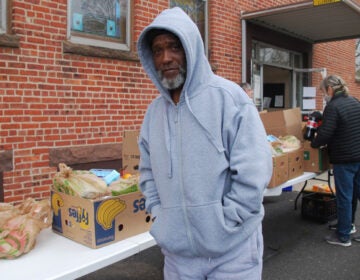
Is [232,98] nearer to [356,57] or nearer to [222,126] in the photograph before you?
[222,126]

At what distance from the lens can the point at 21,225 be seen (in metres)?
2.25

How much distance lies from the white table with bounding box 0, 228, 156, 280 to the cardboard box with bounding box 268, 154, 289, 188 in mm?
1833

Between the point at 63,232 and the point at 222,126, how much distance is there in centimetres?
133

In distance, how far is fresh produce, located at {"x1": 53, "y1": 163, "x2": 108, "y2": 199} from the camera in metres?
2.32

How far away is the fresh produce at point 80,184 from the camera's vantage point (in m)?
2.32

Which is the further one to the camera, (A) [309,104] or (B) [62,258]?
(A) [309,104]

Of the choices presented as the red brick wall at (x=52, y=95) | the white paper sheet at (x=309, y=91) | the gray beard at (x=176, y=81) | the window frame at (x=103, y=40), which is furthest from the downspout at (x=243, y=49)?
the gray beard at (x=176, y=81)

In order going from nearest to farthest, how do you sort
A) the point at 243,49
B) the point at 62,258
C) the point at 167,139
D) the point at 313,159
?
the point at 167,139, the point at 62,258, the point at 313,159, the point at 243,49

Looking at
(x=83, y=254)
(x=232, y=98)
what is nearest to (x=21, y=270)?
(x=83, y=254)

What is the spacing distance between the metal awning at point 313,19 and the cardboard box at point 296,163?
149 inches

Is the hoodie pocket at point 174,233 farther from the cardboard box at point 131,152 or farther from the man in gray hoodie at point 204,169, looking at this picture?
the cardboard box at point 131,152

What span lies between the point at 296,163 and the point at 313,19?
16.7 ft

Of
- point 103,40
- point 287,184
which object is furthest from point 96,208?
point 103,40

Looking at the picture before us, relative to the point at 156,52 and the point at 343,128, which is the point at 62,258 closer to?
the point at 156,52
